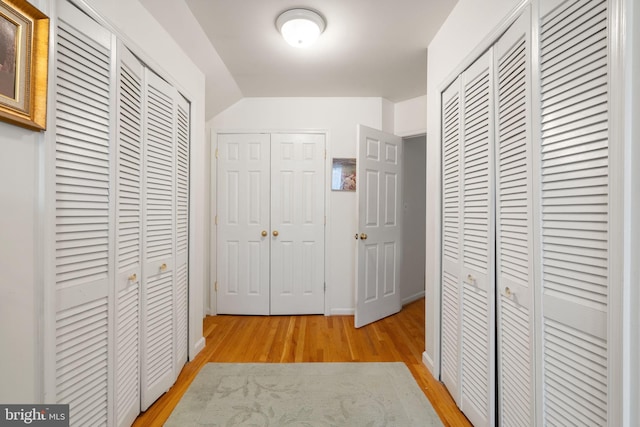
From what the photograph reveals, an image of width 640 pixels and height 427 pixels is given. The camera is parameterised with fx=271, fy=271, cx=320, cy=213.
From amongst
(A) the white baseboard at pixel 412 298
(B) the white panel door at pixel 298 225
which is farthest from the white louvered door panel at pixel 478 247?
→ (A) the white baseboard at pixel 412 298

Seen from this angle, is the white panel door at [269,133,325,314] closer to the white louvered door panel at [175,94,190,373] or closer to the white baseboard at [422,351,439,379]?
the white louvered door panel at [175,94,190,373]

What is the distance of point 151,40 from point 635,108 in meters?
2.12

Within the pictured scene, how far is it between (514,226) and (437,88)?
3.94 feet

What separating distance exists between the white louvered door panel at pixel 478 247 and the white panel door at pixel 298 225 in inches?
66.8

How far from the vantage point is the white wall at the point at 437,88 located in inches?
59.7

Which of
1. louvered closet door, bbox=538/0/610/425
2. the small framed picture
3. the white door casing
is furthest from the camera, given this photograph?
the small framed picture

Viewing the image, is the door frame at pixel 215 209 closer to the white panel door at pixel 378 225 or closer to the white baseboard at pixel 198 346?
the white panel door at pixel 378 225

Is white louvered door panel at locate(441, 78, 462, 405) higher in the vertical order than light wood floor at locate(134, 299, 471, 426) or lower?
Answer: higher

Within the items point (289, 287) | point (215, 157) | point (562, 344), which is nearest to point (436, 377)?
point (562, 344)

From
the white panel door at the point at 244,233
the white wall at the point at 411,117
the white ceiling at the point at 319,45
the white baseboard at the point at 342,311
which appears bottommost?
the white baseboard at the point at 342,311

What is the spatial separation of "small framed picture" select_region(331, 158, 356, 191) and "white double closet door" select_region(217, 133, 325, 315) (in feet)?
0.45

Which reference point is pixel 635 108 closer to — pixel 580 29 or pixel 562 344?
pixel 580 29

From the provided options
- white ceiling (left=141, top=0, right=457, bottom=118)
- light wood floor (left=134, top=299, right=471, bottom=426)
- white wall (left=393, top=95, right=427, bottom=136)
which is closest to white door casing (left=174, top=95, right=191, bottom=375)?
light wood floor (left=134, top=299, right=471, bottom=426)

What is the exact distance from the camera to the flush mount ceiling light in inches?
67.2
